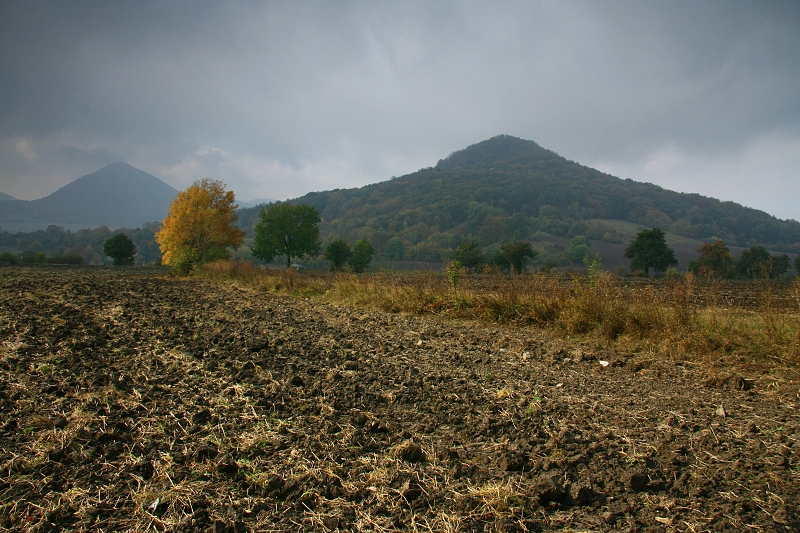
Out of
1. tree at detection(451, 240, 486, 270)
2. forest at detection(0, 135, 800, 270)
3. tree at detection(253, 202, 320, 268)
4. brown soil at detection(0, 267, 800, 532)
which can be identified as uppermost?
forest at detection(0, 135, 800, 270)

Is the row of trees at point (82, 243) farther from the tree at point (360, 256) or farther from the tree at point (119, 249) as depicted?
the tree at point (360, 256)

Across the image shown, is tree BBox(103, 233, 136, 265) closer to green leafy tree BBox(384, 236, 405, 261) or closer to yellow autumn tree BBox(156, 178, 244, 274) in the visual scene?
yellow autumn tree BBox(156, 178, 244, 274)

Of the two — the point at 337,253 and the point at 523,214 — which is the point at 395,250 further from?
the point at 523,214

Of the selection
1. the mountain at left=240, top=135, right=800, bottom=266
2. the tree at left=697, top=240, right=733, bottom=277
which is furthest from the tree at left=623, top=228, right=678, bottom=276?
the mountain at left=240, top=135, right=800, bottom=266

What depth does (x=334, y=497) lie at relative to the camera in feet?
7.23

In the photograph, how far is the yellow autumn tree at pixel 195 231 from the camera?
27.2m

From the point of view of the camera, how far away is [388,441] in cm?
286

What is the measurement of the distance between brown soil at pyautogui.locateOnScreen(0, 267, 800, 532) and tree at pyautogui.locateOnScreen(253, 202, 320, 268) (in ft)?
141

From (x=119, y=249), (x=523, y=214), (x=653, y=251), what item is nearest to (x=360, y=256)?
(x=653, y=251)

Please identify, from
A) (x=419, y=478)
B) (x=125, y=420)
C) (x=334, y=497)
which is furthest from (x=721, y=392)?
(x=125, y=420)

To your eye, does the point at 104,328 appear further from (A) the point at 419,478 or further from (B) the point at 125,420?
(A) the point at 419,478

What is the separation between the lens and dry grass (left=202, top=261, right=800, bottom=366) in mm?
5123

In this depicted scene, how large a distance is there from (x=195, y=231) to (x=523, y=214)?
11135 cm

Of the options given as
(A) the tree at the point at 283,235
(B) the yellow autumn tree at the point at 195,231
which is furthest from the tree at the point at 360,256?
(B) the yellow autumn tree at the point at 195,231
